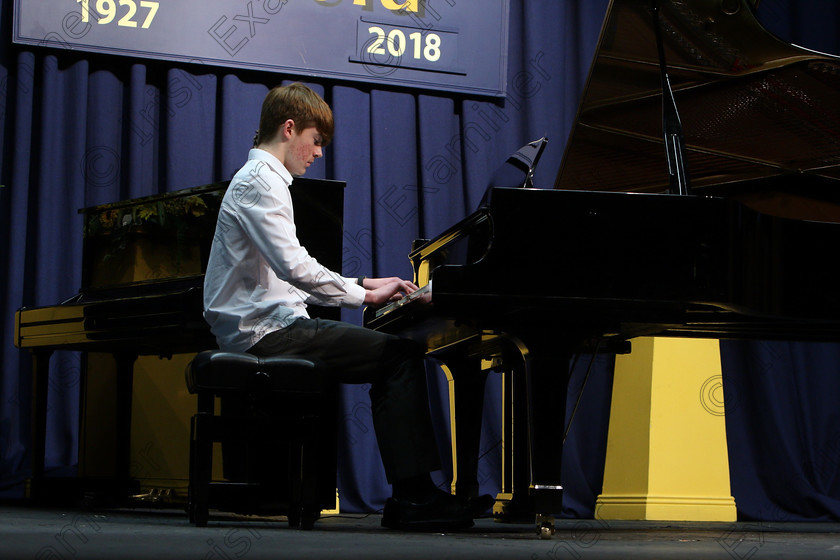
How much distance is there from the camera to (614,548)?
230 centimetres

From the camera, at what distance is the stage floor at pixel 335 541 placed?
1884 mm

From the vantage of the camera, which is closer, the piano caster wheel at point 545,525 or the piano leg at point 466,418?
the piano caster wheel at point 545,525

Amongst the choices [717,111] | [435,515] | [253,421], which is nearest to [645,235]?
[435,515]

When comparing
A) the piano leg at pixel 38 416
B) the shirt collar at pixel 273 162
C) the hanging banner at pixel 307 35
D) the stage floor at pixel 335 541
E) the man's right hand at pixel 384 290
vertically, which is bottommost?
the stage floor at pixel 335 541

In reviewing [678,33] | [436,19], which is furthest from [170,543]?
[436,19]

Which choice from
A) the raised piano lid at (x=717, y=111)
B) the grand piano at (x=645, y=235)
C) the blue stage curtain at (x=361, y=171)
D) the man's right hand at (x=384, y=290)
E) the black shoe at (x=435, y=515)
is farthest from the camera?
the blue stage curtain at (x=361, y=171)

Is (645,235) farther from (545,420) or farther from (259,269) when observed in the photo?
(259,269)

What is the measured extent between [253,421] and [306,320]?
0.31 meters

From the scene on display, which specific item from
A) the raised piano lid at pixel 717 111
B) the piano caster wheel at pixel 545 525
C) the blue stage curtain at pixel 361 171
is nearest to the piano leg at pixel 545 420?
the piano caster wheel at pixel 545 525

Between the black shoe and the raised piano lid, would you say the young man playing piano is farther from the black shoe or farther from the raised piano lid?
the raised piano lid

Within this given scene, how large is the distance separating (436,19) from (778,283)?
257 centimetres

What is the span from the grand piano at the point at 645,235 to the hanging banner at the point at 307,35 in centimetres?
143

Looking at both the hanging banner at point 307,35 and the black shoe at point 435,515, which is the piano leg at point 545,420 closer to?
the black shoe at point 435,515

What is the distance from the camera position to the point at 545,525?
8.17 ft
